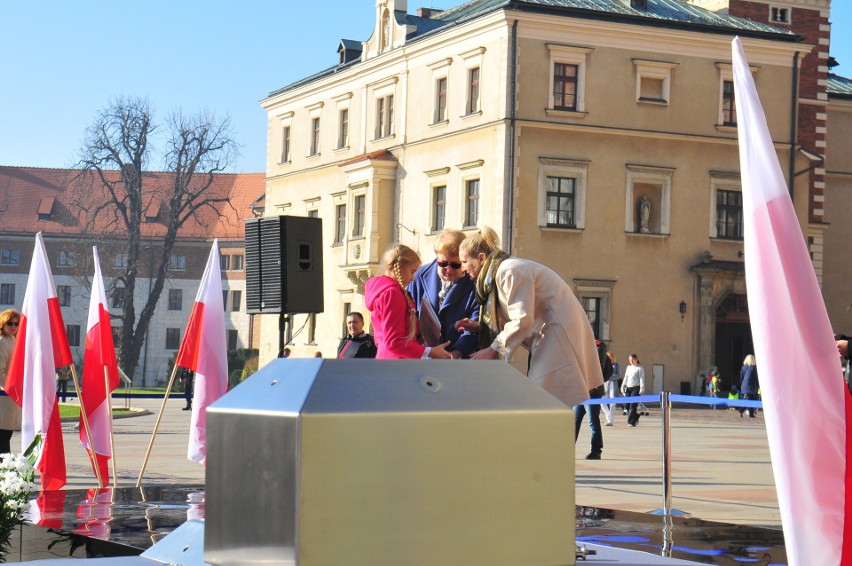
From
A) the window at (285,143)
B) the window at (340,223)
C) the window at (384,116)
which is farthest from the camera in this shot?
the window at (285,143)

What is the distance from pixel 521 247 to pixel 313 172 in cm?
1505

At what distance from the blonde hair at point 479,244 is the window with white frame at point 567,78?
117ft

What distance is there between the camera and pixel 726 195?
4475 centimetres

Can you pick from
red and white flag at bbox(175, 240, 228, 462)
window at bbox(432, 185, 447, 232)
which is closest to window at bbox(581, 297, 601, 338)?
window at bbox(432, 185, 447, 232)

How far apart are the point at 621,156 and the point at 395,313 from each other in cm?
3673

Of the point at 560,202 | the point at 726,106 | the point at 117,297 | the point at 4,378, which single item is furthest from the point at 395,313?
the point at 117,297

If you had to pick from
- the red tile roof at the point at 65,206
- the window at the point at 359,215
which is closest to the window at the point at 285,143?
the window at the point at 359,215

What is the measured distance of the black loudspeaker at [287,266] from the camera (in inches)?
509

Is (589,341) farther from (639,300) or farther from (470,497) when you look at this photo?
(639,300)

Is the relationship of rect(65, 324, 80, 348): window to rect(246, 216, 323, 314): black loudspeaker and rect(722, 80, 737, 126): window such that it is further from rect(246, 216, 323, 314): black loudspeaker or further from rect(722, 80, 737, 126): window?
rect(246, 216, 323, 314): black loudspeaker

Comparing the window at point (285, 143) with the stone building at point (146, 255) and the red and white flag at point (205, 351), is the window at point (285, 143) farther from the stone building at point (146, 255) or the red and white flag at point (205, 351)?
the red and white flag at point (205, 351)

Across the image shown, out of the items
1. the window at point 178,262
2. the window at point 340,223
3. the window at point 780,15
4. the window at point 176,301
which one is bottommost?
the window at point 176,301

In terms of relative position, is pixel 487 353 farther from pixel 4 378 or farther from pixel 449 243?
pixel 4 378

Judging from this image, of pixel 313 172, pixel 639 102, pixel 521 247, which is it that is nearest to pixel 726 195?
pixel 639 102
